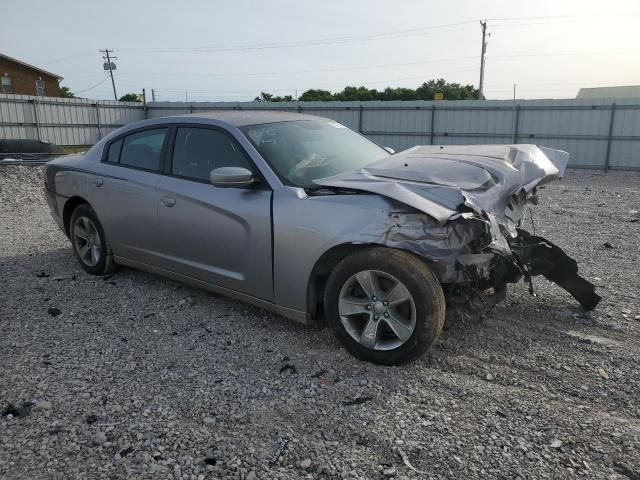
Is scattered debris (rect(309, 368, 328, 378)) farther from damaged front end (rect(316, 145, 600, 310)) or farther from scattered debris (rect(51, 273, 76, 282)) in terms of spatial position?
scattered debris (rect(51, 273, 76, 282))

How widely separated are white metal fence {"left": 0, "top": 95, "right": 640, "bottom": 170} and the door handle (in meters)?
16.5

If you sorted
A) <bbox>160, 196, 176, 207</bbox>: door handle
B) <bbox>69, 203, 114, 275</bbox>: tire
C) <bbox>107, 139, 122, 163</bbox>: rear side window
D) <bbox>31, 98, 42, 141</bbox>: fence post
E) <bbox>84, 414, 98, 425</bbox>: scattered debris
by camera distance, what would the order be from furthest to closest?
<bbox>31, 98, 42, 141</bbox>: fence post
<bbox>69, 203, 114, 275</bbox>: tire
<bbox>107, 139, 122, 163</bbox>: rear side window
<bbox>160, 196, 176, 207</bbox>: door handle
<bbox>84, 414, 98, 425</bbox>: scattered debris

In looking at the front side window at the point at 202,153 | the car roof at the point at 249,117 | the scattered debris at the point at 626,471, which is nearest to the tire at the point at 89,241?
the front side window at the point at 202,153

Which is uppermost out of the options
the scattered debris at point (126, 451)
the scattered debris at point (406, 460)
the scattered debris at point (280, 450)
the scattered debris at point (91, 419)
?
the scattered debris at point (406, 460)

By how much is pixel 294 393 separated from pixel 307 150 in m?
1.99

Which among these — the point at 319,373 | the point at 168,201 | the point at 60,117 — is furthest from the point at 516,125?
the point at 60,117

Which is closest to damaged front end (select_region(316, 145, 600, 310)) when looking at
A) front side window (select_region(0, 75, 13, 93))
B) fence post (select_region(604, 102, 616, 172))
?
fence post (select_region(604, 102, 616, 172))

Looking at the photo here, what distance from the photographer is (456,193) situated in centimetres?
334

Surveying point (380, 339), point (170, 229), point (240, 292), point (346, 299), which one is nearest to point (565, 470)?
point (380, 339)

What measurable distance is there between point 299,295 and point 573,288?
7.46 ft

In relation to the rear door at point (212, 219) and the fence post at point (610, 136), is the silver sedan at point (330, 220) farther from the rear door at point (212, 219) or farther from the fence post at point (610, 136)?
the fence post at point (610, 136)

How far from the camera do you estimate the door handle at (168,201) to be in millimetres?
4398

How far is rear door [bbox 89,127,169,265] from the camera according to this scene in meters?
4.68

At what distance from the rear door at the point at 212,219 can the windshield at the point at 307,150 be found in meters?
0.19
